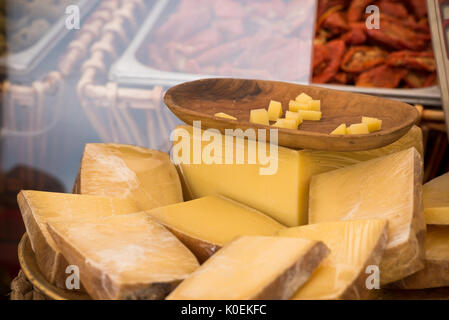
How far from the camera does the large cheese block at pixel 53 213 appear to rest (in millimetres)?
745

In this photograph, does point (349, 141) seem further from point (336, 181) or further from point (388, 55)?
point (388, 55)

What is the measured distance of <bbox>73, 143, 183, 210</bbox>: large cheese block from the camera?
0.96 meters

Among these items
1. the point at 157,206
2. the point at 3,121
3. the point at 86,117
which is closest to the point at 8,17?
the point at 3,121

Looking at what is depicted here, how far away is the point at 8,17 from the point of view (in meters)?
1.87

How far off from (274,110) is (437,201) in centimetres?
38

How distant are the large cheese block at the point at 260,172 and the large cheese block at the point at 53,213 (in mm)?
172

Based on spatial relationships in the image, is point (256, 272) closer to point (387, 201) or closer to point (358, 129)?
point (387, 201)

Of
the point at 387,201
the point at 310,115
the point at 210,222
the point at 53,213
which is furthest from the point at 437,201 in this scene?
the point at 53,213

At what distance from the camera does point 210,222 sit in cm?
85

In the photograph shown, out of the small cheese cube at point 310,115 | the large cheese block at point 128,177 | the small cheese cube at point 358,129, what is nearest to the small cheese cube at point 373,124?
the small cheese cube at point 358,129

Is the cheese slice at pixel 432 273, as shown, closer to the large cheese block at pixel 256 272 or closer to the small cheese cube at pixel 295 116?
the large cheese block at pixel 256 272

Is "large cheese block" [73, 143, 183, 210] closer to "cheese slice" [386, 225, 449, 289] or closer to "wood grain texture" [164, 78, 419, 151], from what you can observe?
"wood grain texture" [164, 78, 419, 151]

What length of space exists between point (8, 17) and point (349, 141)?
5.20 ft
